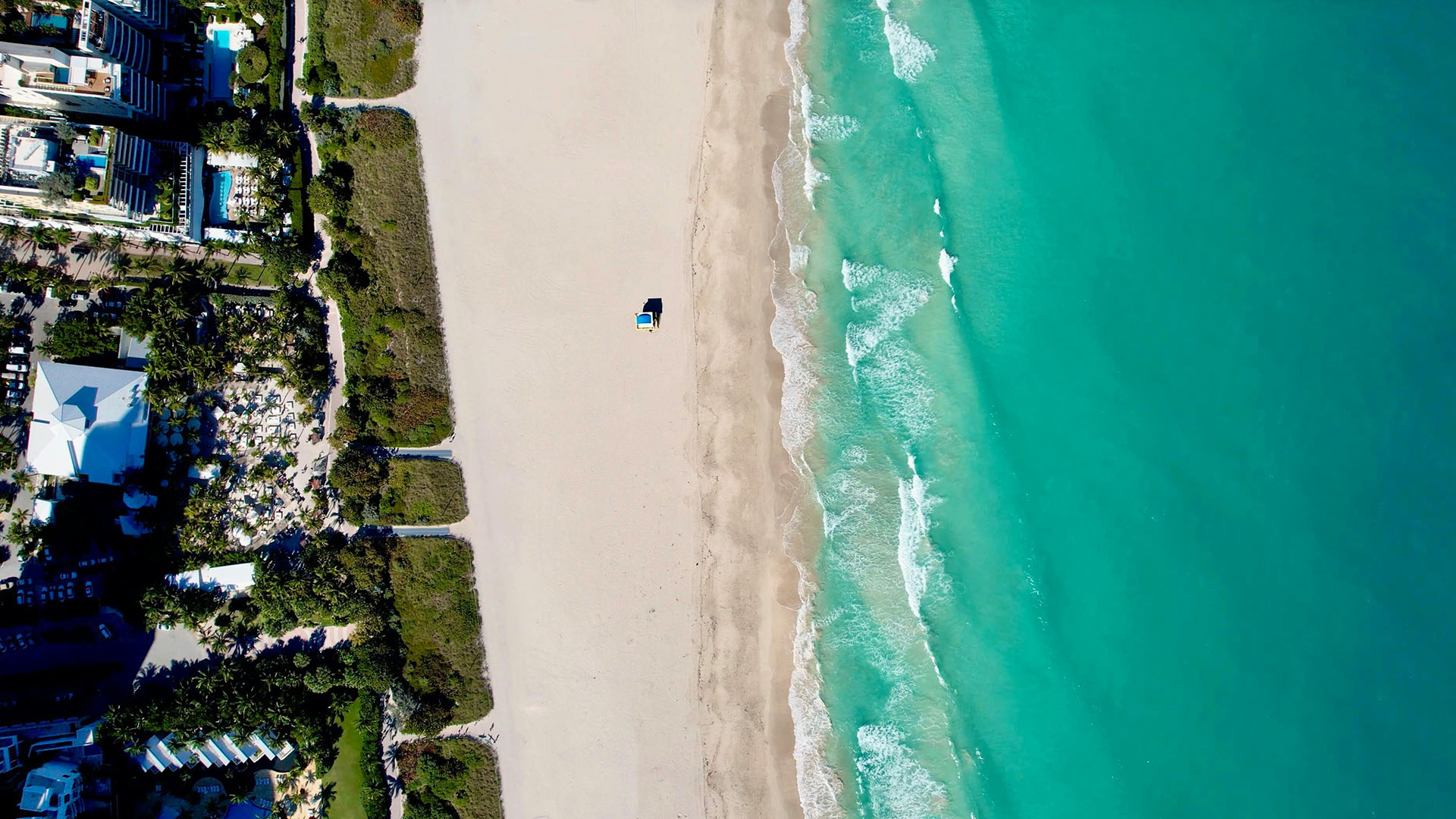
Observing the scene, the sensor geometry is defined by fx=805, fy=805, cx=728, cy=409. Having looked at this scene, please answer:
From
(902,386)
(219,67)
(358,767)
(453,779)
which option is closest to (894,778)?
(902,386)

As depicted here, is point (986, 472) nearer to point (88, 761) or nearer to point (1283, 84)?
point (1283, 84)

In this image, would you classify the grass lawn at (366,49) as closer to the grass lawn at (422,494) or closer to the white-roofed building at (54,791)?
the grass lawn at (422,494)

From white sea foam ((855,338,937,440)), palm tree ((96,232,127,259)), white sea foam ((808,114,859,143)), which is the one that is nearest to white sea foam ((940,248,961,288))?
white sea foam ((855,338,937,440))

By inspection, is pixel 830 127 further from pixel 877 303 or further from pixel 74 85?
pixel 74 85

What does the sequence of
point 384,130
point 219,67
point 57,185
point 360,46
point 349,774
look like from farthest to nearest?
1. point 219,67
2. point 360,46
3. point 384,130
4. point 349,774
5. point 57,185

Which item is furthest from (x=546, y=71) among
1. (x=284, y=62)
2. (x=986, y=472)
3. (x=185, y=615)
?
(x=185, y=615)
